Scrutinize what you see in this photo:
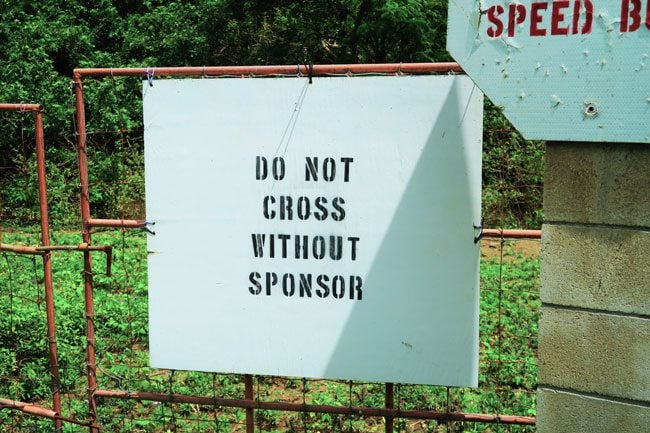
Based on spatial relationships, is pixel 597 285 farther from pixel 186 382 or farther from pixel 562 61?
pixel 186 382

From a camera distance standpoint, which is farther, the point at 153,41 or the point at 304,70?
the point at 153,41

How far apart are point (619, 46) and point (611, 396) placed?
4.17 ft

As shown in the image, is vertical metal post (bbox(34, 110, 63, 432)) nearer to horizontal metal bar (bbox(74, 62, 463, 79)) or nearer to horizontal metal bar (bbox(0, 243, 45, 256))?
horizontal metal bar (bbox(0, 243, 45, 256))

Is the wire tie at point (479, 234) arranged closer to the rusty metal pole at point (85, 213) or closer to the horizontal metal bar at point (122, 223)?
the horizontal metal bar at point (122, 223)

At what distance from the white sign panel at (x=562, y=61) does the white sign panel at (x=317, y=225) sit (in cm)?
43

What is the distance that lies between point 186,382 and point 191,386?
97 mm

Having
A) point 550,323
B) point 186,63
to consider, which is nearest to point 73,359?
point 550,323

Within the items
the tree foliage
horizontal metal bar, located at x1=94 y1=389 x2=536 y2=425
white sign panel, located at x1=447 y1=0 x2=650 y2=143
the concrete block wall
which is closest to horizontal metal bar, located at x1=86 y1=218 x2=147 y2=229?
horizontal metal bar, located at x1=94 y1=389 x2=536 y2=425

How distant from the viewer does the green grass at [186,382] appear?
4.46m

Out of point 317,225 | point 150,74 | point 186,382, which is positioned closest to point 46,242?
point 150,74

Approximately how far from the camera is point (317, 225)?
3.35 m

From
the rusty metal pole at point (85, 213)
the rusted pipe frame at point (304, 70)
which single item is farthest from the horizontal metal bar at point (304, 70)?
the rusty metal pole at point (85, 213)

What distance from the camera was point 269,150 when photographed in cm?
336

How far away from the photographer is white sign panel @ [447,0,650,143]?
2.51 metres
